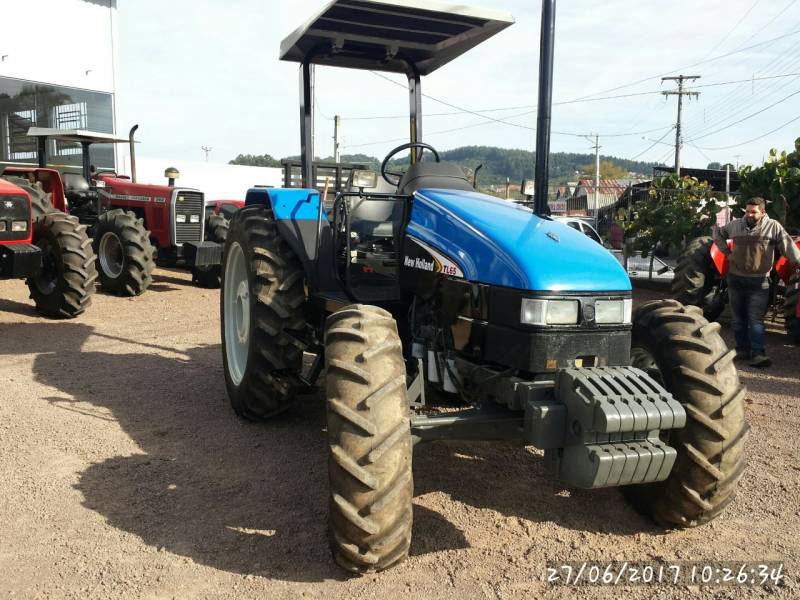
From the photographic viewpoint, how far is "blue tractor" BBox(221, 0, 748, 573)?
2.78 metres

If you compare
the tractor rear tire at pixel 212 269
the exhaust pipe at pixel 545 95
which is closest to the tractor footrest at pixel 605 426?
the exhaust pipe at pixel 545 95

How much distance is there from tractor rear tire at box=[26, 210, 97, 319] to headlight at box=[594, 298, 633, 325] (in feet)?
21.6

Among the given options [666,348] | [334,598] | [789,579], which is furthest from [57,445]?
[789,579]

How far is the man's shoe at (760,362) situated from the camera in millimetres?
7114

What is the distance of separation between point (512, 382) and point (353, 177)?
6.74 ft

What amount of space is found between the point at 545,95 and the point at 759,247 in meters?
4.25

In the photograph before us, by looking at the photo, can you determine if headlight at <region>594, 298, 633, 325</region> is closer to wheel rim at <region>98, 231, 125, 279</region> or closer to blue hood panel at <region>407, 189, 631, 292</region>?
blue hood panel at <region>407, 189, 631, 292</region>

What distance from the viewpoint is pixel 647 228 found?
520 inches

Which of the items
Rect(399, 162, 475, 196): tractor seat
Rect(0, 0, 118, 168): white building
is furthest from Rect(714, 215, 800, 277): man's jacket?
Rect(0, 0, 118, 168): white building

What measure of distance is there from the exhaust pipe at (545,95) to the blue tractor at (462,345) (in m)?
0.01

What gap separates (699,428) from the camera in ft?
10.2

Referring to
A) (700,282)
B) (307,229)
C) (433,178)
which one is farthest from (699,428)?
(700,282)

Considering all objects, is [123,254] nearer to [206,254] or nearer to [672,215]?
[206,254]
